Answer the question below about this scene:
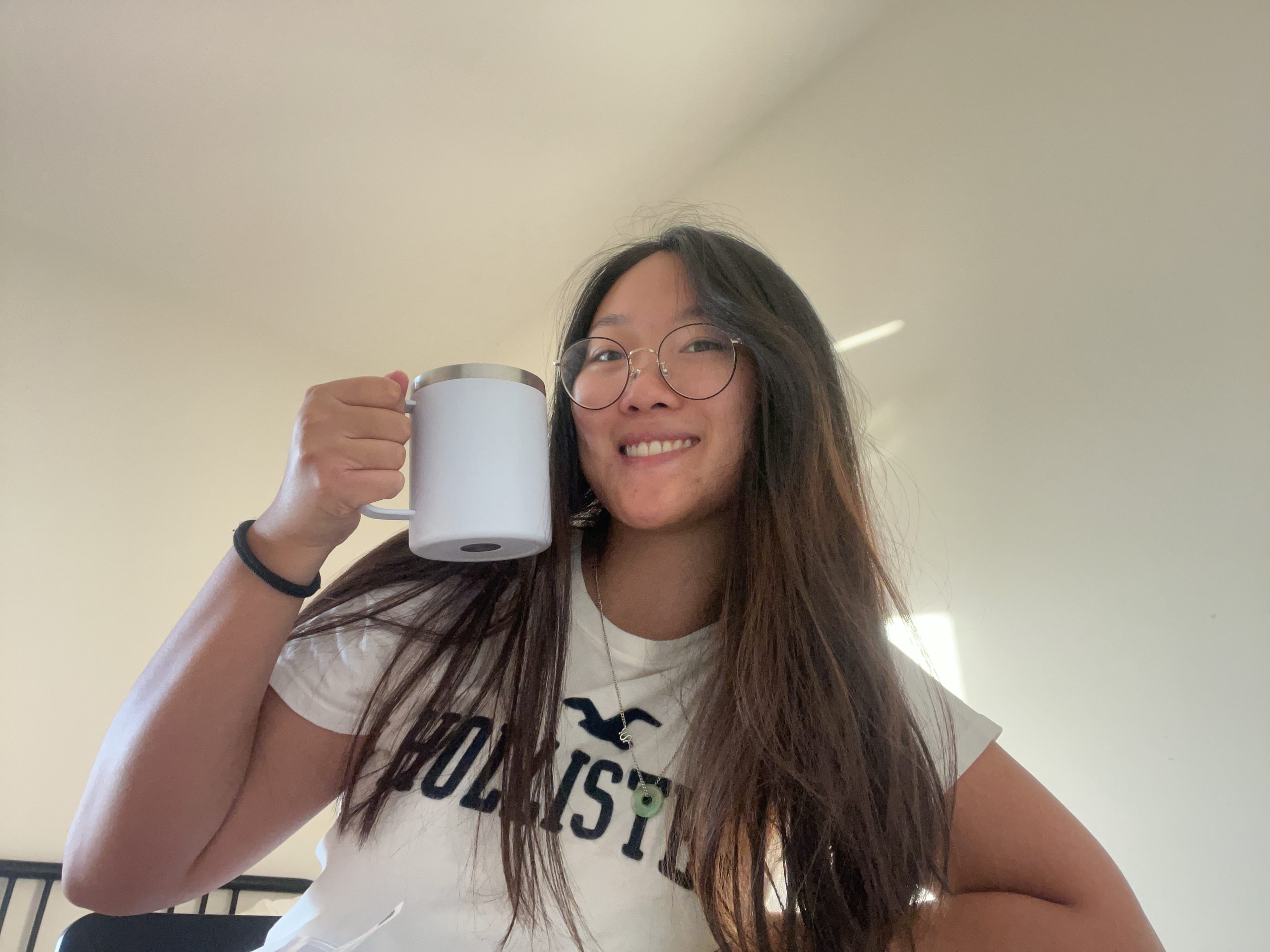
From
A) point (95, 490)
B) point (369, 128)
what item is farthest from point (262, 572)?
point (95, 490)

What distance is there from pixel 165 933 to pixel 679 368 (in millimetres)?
937

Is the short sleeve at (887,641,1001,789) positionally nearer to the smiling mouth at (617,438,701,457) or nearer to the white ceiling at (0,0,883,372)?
the smiling mouth at (617,438,701,457)

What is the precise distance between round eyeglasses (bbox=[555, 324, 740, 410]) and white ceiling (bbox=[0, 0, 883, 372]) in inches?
46.9

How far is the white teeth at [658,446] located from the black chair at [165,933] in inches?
30.2

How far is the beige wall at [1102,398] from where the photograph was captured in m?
0.98

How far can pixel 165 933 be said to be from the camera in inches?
36.3

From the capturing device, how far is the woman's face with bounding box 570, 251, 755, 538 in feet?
2.70

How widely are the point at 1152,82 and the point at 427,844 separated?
1462mm

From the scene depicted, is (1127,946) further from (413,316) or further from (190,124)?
(413,316)

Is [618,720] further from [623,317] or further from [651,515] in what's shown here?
[623,317]

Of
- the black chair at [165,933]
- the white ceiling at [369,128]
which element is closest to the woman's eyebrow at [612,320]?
the black chair at [165,933]

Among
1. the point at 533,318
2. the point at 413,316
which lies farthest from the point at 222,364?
the point at 533,318

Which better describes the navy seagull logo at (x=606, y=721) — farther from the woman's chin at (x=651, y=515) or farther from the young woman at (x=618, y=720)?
the woman's chin at (x=651, y=515)

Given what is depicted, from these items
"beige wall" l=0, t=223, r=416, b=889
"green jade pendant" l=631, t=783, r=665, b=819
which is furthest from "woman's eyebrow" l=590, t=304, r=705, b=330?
"beige wall" l=0, t=223, r=416, b=889
